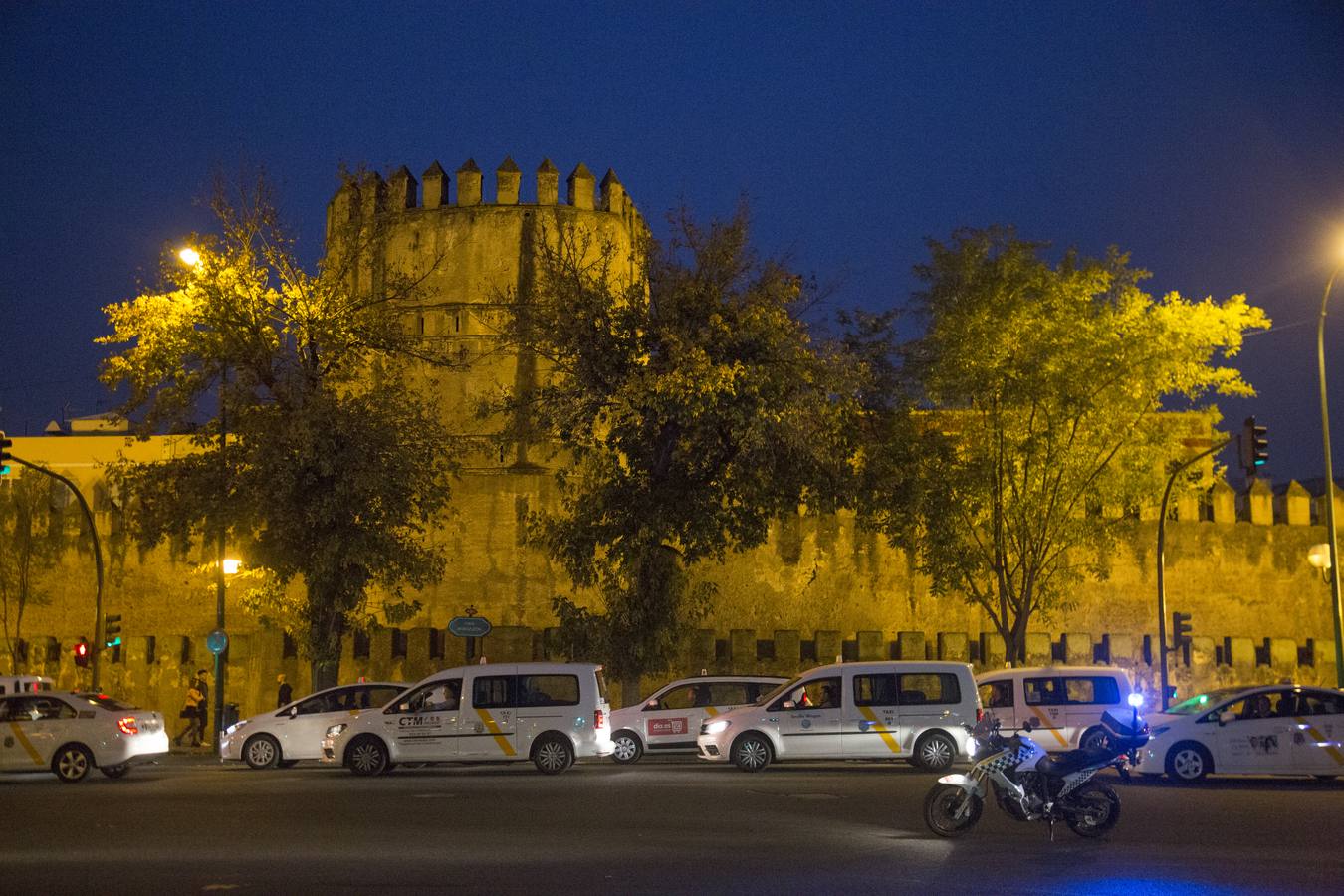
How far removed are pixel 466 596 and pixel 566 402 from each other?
9.38 m

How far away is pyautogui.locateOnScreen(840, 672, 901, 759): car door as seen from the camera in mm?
19094

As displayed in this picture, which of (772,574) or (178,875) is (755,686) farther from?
(178,875)

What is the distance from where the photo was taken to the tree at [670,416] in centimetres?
2269

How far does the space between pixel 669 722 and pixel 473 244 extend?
17845 mm

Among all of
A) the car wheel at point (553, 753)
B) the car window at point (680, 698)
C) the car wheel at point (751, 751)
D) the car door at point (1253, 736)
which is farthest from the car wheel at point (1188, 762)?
the car wheel at point (553, 753)

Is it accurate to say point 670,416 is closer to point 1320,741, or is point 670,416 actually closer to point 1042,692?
point 1042,692

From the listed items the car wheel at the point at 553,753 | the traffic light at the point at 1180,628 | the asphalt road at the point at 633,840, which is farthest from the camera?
the traffic light at the point at 1180,628

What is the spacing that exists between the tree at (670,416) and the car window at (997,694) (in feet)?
16.4

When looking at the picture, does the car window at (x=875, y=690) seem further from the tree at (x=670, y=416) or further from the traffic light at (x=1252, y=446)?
the traffic light at (x=1252, y=446)

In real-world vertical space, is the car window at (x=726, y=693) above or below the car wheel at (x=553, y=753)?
above

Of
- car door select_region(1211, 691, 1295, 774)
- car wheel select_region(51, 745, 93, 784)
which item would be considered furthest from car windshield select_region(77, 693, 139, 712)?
car door select_region(1211, 691, 1295, 774)

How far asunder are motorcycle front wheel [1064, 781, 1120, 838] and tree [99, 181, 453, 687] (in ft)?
48.7

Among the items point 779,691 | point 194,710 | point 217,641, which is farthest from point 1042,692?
point 194,710

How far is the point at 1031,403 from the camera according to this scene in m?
26.0
